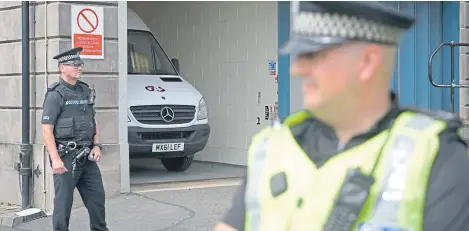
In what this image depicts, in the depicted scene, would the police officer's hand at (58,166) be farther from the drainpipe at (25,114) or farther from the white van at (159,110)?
the white van at (159,110)

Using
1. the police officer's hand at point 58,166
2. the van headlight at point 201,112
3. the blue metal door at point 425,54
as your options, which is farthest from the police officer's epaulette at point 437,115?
the blue metal door at point 425,54

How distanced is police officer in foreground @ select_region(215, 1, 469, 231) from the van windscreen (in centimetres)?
931

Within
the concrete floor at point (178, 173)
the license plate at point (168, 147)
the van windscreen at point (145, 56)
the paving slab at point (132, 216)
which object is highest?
the van windscreen at point (145, 56)

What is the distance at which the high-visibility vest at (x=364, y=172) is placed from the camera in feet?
5.71

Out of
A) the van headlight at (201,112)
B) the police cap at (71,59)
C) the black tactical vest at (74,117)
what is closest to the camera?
the black tactical vest at (74,117)

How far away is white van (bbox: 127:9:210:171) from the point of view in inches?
414

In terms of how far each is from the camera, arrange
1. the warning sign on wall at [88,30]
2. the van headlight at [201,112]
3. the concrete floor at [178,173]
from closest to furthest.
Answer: the warning sign on wall at [88,30] < the concrete floor at [178,173] < the van headlight at [201,112]

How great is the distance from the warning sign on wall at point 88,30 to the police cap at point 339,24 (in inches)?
297

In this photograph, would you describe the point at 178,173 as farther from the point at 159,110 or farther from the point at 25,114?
the point at 25,114

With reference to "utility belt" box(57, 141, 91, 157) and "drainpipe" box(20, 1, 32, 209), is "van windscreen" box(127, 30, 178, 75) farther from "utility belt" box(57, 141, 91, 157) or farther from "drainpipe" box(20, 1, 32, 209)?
"utility belt" box(57, 141, 91, 157)

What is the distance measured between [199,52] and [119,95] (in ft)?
12.6

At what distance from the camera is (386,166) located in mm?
1773

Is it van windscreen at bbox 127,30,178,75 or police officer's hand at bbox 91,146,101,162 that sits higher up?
van windscreen at bbox 127,30,178,75

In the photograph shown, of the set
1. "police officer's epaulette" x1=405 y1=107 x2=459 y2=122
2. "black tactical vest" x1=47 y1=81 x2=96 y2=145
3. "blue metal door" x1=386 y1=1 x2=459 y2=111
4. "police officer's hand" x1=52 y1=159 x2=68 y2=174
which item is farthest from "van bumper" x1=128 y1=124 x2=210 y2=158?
"police officer's epaulette" x1=405 y1=107 x2=459 y2=122
